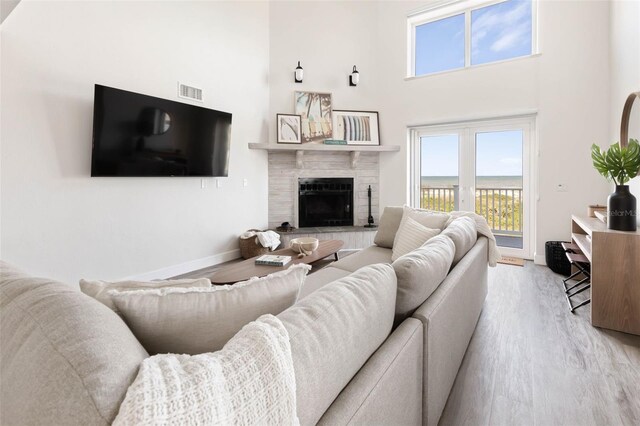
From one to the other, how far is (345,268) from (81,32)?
3.06 metres

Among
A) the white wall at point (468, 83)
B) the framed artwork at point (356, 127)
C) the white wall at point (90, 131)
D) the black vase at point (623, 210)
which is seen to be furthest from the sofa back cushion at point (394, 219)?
the white wall at point (90, 131)

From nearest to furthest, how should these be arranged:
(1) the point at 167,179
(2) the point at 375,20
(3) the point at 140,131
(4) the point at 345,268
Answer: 1. (4) the point at 345,268
2. (3) the point at 140,131
3. (1) the point at 167,179
4. (2) the point at 375,20

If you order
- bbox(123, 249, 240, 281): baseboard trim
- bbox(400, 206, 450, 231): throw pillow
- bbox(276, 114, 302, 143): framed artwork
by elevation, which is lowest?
bbox(123, 249, 240, 281): baseboard trim

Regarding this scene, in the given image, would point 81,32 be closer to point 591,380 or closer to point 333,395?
point 333,395

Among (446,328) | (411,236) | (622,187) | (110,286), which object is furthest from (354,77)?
(110,286)

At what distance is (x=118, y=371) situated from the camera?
18.4 inches

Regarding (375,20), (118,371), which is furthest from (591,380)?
(375,20)

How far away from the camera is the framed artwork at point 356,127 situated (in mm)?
5008

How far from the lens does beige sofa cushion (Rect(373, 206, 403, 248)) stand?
10.2 feet

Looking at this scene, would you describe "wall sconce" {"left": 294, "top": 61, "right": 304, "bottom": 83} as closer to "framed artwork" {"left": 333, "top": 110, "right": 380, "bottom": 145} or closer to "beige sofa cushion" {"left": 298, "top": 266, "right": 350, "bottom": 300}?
"framed artwork" {"left": 333, "top": 110, "right": 380, "bottom": 145}

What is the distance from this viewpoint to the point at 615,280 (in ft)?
7.34

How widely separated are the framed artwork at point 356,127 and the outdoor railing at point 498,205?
142 cm

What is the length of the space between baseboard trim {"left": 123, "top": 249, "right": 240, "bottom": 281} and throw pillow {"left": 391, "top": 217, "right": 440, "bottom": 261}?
8.25ft

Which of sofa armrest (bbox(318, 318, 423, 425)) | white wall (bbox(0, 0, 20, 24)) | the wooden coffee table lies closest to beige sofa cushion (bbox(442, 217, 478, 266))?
sofa armrest (bbox(318, 318, 423, 425))
